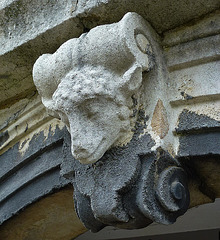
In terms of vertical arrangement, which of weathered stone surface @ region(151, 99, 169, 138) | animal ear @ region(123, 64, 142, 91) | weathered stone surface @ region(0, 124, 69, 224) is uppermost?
animal ear @ region(123, 64, 142, 91)

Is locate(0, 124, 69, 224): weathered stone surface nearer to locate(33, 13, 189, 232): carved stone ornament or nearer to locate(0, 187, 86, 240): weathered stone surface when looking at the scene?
locate(0, 187, 86, 240): weathered stone surface

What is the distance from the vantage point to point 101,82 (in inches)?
40.7

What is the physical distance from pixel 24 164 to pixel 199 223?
2.98ft

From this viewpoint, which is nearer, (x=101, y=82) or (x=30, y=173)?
(x=101, y=82)

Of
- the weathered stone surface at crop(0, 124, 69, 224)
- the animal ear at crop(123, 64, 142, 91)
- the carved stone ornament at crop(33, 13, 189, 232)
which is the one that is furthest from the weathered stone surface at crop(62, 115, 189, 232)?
the weathered stone surface at crop(0, 124, 69, 224)

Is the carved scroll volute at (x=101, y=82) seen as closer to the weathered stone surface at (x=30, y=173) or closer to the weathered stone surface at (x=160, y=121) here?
the weathered stone surface at (x=160, y=121)

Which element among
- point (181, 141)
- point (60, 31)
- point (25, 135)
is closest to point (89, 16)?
point (60, 31)

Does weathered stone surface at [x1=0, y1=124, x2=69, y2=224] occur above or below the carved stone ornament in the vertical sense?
below

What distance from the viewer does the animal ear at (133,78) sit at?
1.05 metres

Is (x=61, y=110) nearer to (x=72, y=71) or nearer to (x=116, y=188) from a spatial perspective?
(x=72, y=71)

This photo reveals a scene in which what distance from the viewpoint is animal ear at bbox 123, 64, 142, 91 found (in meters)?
1.05

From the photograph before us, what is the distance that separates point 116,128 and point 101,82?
0.13 m

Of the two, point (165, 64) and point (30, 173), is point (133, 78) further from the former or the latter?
point (30, 173)

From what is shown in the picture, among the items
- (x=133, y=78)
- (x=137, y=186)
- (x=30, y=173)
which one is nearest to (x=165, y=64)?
(x=133, y=78)
